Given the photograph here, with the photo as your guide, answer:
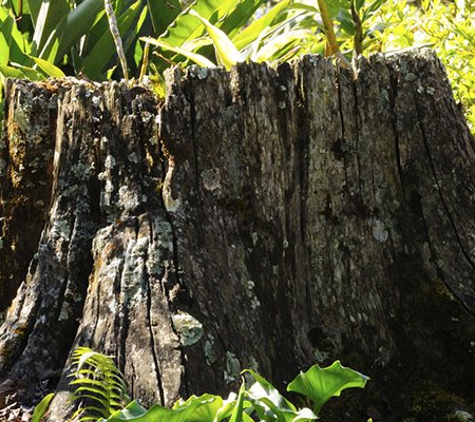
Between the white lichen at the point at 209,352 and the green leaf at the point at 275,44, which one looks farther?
the green leaf at the point at 275,44

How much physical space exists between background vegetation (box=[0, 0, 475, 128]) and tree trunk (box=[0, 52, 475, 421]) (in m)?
0.94

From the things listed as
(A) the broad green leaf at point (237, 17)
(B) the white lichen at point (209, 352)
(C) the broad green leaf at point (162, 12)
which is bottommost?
(B) the white lichen at point (209, 352)

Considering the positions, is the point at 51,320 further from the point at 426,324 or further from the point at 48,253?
the point at 426,324

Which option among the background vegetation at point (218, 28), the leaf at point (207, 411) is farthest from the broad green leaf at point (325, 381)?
the background vegetation at point (218, 28)

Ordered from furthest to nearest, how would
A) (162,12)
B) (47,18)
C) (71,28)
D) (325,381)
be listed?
(162,12) < (47,18) < (71,28) < (325,381)

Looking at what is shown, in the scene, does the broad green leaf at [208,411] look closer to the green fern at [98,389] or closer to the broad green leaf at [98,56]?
the green fern at [98,389]

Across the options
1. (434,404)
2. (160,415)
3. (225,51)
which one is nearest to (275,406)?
(160,415)

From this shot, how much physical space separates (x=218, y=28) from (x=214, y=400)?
2.46 meters

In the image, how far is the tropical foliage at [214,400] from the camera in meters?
1.85

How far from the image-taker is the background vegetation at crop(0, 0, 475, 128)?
13.4 ft

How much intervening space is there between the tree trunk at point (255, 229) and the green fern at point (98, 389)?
0.36ft

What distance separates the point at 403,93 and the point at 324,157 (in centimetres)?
39

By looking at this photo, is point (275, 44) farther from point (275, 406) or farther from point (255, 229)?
point (275, 406)

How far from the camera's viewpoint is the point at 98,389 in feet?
8.23
